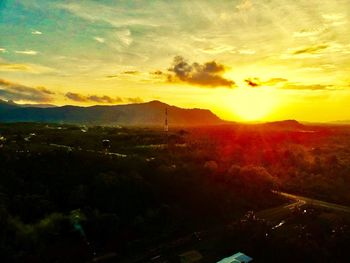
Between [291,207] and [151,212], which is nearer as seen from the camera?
[151,212]

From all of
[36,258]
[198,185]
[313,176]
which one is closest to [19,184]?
[36,258]

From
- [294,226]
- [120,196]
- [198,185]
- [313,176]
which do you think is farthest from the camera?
[313,176]

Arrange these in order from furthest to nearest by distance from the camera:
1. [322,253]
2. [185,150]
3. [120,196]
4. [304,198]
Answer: [185,150] → [304,198] → [120,196] → [322,253]

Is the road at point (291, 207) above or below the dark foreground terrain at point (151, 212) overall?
below

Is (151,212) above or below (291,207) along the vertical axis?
above

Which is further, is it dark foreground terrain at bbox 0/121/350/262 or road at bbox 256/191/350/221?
road at bbox 256/191/350/221

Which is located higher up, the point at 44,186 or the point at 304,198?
the point at 44,186

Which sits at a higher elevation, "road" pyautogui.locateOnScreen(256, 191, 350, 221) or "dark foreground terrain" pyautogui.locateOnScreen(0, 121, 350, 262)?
"dark foreground terrain" pyautogui.locateOnScreen(0, 121, 350, 262)

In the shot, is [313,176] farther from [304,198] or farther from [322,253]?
[322,253]

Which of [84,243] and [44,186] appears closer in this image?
[84,243]

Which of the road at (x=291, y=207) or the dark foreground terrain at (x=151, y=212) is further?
the road at (x=291, y=207)
